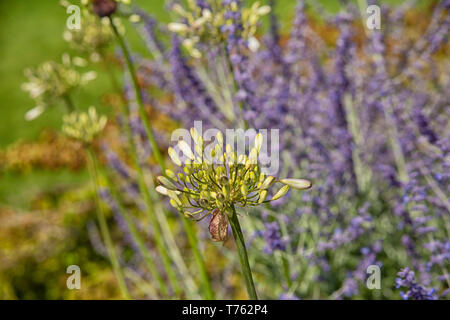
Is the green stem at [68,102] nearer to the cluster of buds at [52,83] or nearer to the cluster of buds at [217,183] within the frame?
the cluster of buds at [52,83]

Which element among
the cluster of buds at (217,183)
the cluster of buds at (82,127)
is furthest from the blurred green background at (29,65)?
the cluster of buds at (217,183)

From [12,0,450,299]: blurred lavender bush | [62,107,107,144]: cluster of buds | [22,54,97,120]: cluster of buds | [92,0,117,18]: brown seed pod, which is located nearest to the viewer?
[92,0,117,18]: brown seed pod

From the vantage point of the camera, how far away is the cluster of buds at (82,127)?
1.62m

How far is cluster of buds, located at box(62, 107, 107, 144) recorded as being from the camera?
1.62m

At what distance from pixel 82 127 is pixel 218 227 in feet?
3.18

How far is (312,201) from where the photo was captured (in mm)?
1770

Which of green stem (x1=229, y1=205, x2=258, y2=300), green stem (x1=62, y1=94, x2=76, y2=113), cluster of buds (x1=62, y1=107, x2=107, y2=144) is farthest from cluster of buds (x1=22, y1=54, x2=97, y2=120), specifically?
green stem (x1=229, y1=205, x2=258, y2=300)

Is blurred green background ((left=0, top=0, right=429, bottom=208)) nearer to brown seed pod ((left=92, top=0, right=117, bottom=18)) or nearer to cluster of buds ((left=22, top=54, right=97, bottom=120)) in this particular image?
cluster of buds ((left=22, top=54, right=97, bottom=120))

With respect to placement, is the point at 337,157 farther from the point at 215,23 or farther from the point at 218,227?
the point at 218,227

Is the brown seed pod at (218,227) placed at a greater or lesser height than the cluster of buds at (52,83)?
lesser

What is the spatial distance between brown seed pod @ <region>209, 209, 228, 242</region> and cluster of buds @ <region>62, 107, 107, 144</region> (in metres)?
0.90

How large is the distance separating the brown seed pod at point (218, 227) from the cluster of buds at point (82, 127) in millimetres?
897

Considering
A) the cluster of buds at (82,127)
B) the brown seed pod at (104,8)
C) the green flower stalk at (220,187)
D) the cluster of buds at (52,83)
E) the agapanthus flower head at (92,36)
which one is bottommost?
the green flower stalk at (220,187)
